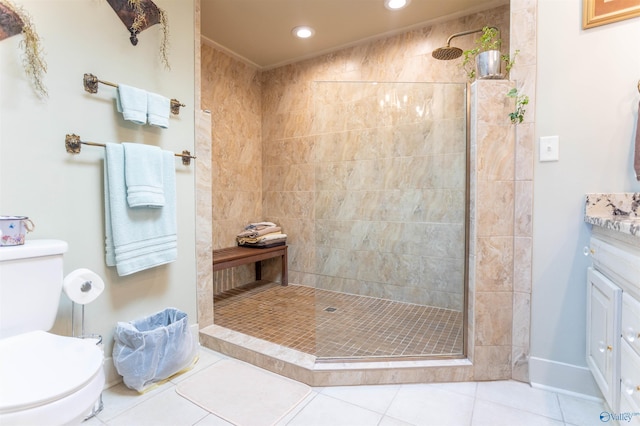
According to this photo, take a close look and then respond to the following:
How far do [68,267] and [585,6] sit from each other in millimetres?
2871

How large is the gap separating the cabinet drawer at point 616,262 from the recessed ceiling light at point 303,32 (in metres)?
2.68

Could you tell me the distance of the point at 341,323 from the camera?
232 cm

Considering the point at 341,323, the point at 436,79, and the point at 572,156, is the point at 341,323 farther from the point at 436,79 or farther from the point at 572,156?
the point at 436,79

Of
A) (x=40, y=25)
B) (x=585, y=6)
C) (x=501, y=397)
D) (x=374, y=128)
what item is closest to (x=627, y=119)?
(x=585, y=6)

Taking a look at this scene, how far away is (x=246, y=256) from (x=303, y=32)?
7.21 feet

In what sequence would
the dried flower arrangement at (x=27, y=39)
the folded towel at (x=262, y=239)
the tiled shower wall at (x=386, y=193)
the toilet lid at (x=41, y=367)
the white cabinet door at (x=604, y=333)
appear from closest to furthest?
1. the toilet lid at (x=41, y=367)
2. the white cabinet door at (x=604, y=333)
3. the dried flower arrangement at (x=27, y=39)
4. the tiled shower wall at (x=386, y=193)
5. the folded towel at (x=262, y=239)

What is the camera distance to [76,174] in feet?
5.04

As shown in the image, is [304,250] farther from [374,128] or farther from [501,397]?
[501,397]

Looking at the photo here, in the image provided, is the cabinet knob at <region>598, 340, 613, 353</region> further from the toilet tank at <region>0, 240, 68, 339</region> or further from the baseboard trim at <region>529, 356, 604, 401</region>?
the toilet tank at <region>0, 240, 68, 339</region>

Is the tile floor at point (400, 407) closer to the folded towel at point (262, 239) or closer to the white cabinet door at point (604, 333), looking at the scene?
the white cabinet door at point (604, 333)

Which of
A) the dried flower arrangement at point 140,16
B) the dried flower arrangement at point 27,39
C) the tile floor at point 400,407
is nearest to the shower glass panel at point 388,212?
the tile floor at point 400,407

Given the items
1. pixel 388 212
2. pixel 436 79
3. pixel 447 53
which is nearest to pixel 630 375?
pixel 388 212

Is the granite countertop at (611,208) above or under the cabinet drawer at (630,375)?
above

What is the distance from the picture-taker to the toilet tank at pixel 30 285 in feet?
3.97
